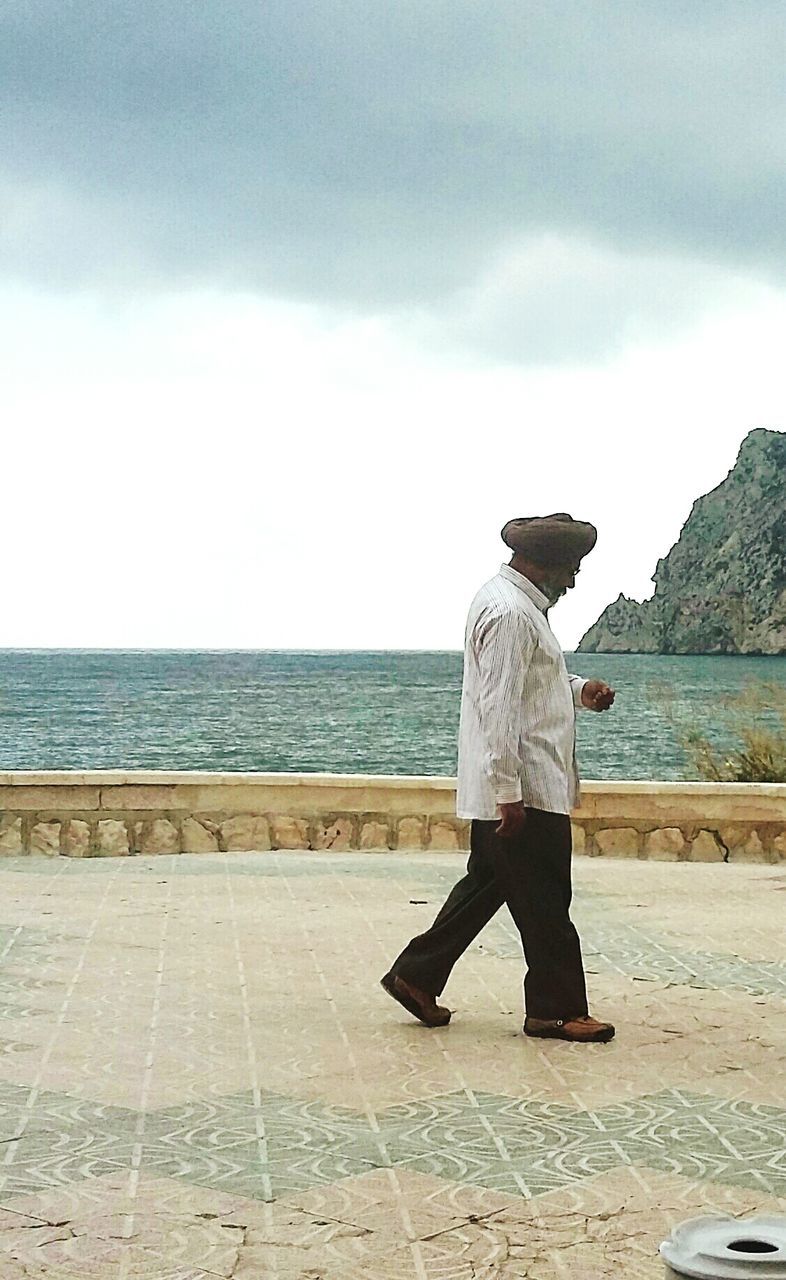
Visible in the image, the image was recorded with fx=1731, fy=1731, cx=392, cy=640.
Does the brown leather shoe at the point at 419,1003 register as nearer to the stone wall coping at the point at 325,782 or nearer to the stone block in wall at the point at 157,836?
the stone wall coping at the point at 325,782

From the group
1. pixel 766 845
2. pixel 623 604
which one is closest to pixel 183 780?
pixel 766 845

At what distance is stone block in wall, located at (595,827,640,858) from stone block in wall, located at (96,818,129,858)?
3.14 metres

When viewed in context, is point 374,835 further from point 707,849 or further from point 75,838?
point 707,849

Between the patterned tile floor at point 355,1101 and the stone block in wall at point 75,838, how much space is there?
2.55 meters

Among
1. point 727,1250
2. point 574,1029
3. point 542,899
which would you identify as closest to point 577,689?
point 542,899

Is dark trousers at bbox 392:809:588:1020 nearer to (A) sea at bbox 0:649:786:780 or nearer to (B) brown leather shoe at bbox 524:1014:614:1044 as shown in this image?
(B) brown leather shoe at bbox 524:1014:614:1044

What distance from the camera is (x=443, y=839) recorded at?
37.9 ft

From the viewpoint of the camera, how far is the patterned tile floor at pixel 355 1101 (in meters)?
3.78

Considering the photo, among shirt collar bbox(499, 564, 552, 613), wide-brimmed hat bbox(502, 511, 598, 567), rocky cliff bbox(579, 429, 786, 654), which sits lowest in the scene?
shirt collar bbox(499, 564, 552, 613)

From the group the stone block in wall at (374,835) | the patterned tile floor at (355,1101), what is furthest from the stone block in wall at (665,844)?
the patterned tile floor at (355,1101)

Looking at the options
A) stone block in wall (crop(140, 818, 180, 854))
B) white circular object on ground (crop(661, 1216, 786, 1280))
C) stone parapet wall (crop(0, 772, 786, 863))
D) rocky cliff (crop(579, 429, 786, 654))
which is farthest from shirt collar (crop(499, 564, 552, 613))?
rocky cliff (crop(579, 429, 786, 654))

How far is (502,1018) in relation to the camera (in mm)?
6297

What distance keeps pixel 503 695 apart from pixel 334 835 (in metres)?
5.90

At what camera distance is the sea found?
188 ft
